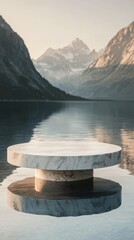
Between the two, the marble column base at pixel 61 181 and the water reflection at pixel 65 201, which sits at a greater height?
the marble column base at pixel 61 181

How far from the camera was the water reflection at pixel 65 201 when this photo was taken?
22062 mm

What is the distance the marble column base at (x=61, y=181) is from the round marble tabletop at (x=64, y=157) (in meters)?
1.27

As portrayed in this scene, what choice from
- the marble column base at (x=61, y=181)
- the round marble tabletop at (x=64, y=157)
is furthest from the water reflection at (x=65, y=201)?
the round marble tabletop at (x=64, y=157)

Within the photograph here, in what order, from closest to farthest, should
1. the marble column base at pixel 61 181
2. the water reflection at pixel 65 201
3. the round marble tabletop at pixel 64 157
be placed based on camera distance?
the water reflection at pixel 65 201
the round marble tabletop at pixel 64 157
the marble column base at pixel 61 181

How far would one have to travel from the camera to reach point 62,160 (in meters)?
24.1

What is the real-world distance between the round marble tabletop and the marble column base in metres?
1.27

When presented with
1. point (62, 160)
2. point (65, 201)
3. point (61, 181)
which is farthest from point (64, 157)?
point (61, 181)

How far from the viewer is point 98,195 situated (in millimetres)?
24609

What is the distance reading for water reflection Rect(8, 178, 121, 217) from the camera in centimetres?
2206

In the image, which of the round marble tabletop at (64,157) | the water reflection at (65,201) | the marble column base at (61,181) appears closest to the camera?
the water reflection at (65,201)

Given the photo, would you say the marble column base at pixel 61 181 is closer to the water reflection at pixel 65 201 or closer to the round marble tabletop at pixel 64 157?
the water reflection at pixel 65 201

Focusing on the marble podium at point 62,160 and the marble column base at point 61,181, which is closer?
the marble podium at point 62,160

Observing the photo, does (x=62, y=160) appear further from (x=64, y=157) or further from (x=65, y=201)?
(x=65, y=201)

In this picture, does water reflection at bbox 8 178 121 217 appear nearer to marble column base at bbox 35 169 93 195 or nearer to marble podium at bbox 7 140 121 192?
marble column base at bbox 35 169 93 195
